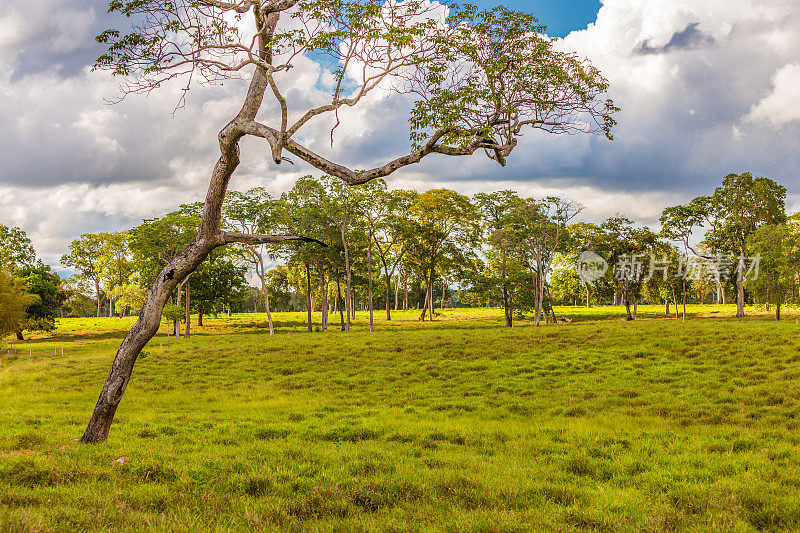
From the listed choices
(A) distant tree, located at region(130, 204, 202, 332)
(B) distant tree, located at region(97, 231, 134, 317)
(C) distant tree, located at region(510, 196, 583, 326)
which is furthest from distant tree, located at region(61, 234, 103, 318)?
(C) distant tree, located at region(510, 196, 583, 326)

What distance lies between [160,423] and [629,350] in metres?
25.4

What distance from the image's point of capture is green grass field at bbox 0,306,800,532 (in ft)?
21.6

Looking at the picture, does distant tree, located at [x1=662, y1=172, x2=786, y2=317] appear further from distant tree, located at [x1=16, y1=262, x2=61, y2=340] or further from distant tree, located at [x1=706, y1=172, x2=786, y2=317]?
distant tree, located at [x1=16, y1=262, x2=61, y2=340]

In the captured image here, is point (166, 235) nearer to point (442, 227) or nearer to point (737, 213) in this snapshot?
point (442, 227)

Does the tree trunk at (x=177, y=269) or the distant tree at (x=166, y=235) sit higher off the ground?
the distant tree at (x=166, y=235)

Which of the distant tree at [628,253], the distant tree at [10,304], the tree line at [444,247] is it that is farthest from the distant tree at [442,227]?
the distant tree at [10,304]

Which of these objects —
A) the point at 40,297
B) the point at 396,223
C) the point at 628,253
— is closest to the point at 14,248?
the point at 40,297

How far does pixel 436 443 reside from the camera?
1230 cm

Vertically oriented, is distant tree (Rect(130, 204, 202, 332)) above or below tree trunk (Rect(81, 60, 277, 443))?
above

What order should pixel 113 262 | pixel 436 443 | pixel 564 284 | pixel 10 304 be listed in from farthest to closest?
pixel 564 284
pixel 113 262
pixel 10 304
pixel 436 443

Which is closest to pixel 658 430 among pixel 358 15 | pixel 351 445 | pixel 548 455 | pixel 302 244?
pixel 548 455

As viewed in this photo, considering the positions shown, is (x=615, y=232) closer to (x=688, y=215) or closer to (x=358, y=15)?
(x=688, y=215)

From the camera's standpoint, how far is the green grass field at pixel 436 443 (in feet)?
21.6

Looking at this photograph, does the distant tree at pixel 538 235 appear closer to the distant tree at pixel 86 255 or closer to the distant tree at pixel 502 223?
the distant tree at pixel 502 223
